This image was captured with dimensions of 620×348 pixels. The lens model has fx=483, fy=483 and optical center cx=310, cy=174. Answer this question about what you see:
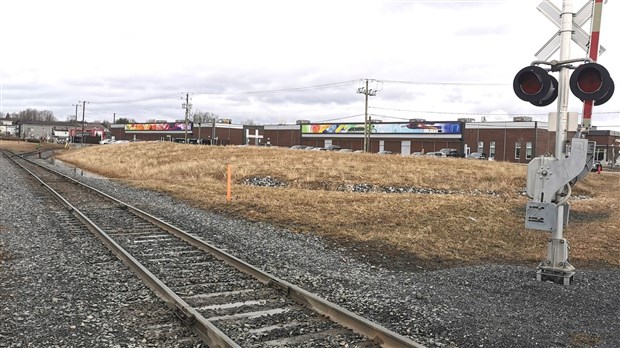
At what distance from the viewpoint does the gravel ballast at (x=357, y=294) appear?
5.25 metres

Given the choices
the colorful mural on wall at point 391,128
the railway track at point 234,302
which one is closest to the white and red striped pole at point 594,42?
the railway track at point 234,302

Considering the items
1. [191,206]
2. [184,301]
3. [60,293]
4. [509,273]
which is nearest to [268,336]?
[184,301]

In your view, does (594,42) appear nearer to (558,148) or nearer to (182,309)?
(558,148)

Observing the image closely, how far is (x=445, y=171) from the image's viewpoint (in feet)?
92.1

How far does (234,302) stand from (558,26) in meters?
6.63

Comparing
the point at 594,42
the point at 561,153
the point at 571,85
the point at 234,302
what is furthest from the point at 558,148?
the point at 234,302

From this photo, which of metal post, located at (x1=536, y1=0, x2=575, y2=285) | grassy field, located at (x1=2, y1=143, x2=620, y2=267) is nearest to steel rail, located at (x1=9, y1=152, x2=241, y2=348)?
grassy field, located at (x1=2, y1=143, x2=620, y2=267)

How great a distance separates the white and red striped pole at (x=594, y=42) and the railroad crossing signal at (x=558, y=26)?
0.22ft

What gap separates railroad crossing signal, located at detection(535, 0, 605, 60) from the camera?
7.60 meters

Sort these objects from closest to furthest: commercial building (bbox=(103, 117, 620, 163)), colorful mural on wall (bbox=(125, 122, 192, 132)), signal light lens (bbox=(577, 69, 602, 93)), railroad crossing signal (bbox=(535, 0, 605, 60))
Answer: signal light lens (bbox=(577, 69, 602, 93)) < railroad crossing signal (bbox=(535, 0, 605, 60)) < commercial building (bbox=(103, 117, 620, 163)) < colorful mural on wall (bbox=(125, 122, 192, 132))

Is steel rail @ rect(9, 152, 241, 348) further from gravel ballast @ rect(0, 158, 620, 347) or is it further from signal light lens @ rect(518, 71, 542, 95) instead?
signal light lens @ rect(518, 71, 542, 95)

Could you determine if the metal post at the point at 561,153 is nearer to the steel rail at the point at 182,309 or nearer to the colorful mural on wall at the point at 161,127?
the steel rail at the point at 182,309

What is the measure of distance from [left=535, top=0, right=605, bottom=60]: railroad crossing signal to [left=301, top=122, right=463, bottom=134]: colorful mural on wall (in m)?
65.9

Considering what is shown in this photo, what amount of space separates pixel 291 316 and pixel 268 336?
0.63 meters
